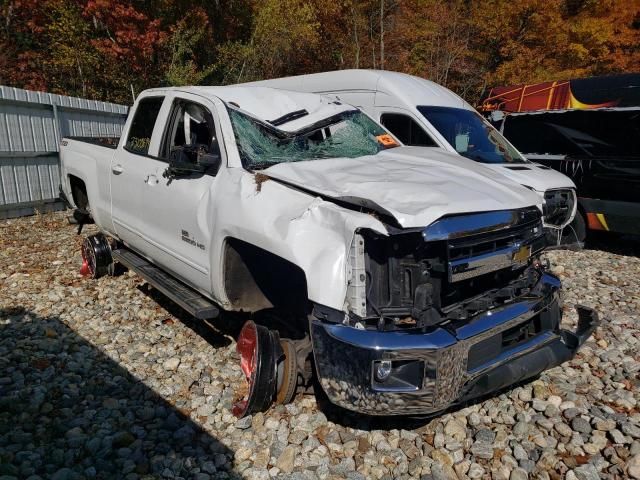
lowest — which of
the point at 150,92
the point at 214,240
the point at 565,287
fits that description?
the point at 565,287

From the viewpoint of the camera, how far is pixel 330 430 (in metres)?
3.14

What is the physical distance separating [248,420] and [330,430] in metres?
0.55

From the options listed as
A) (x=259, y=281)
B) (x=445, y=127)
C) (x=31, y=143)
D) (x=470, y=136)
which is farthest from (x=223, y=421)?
(x=31, y=143)

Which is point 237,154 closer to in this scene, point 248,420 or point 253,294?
point 253,294

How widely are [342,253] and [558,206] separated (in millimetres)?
4998

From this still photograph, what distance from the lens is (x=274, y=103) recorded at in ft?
13.5

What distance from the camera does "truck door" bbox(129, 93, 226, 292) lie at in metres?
3.56

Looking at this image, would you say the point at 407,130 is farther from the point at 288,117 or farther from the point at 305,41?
the point at 305,41

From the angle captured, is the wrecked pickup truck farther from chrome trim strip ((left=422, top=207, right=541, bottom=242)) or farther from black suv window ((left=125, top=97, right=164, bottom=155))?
black suv window ((left=125, top=97, right=164, bottom=155))

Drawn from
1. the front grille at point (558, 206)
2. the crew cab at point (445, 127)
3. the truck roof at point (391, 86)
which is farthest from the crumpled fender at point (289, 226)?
the truck roof at point (391, 86)

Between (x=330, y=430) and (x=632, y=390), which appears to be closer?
(x=330, y=430)

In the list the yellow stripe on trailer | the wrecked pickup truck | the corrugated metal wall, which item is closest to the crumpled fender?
the wrecked pickup truck

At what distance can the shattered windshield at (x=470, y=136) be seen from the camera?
6.98 m

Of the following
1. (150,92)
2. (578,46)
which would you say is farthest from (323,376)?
(578,46)
